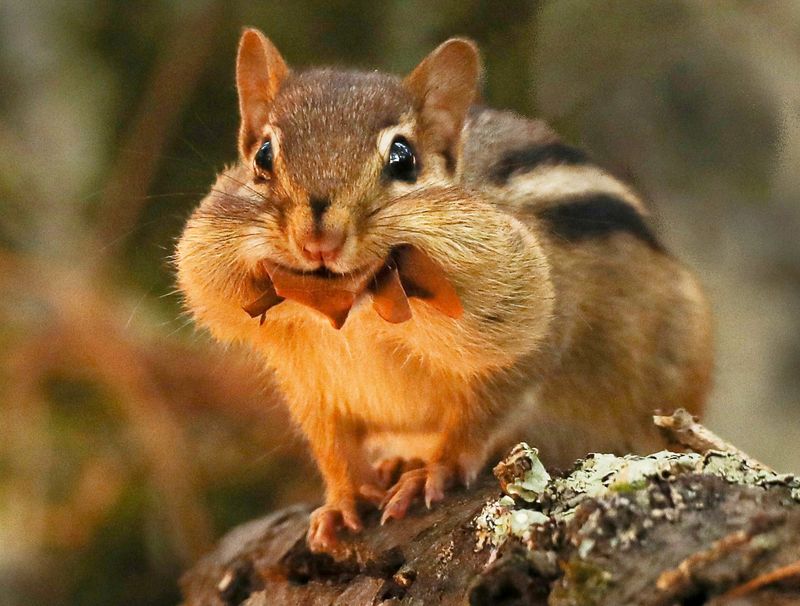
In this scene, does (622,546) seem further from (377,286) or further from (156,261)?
(156,261)

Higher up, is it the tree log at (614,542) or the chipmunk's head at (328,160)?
the chipmunk's head at (328,160)

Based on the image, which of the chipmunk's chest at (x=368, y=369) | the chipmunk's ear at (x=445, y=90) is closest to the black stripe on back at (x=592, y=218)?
the chipmunk's ear at (x=445, y=90)

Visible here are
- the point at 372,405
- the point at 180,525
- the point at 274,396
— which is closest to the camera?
the point at 372,405

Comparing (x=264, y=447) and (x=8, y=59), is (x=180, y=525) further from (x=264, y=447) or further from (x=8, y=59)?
(x=8, y=59)

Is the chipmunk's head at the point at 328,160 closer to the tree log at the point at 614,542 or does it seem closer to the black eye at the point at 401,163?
the black eye at the point at 401,163

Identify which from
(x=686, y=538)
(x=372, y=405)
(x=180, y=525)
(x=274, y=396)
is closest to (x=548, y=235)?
(x=372, y=405)

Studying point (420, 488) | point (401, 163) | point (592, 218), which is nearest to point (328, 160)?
point (401, 163)

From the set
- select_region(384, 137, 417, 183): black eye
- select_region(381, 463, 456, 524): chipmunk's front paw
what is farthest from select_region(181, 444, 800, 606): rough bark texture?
select_region(384, 137, 417, 183): black eye
